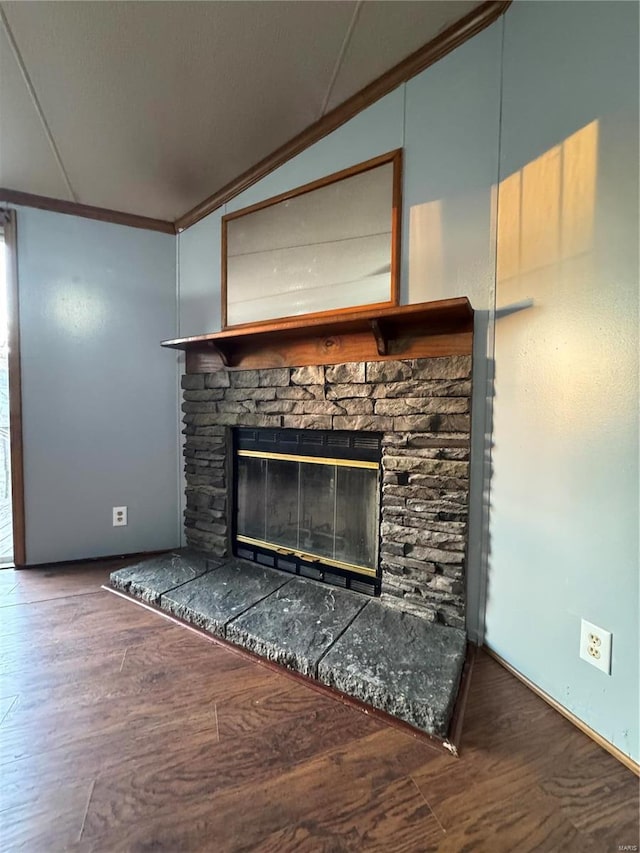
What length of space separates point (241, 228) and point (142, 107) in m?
0.65

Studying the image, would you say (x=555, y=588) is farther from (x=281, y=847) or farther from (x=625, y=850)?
(x=281, y=847)

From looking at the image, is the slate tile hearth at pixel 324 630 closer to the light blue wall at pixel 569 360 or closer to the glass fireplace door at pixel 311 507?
the glass fireplace door at pixel 311 507

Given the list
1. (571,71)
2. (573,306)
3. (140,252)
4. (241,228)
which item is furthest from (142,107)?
(573,306)

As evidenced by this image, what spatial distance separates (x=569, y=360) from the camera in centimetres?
115

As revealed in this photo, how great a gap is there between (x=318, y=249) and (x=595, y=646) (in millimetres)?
1879

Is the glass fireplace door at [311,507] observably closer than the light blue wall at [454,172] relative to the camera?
No

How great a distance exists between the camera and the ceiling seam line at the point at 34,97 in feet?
4.24

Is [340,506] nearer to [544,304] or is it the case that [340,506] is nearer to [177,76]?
[544,304]

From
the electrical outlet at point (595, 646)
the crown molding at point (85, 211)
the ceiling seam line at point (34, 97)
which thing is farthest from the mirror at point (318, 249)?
the electrical outlet at point (595, 646)

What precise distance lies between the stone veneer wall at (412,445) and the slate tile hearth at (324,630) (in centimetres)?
16

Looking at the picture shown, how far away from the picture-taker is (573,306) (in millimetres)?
1142

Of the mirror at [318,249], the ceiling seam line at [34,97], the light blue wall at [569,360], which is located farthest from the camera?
the mirror at [318,249]

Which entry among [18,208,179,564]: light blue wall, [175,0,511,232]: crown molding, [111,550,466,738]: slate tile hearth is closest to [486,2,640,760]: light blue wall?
[175,0,511,232]: crown molding

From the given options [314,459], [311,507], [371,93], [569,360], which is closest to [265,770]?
[311,507]
